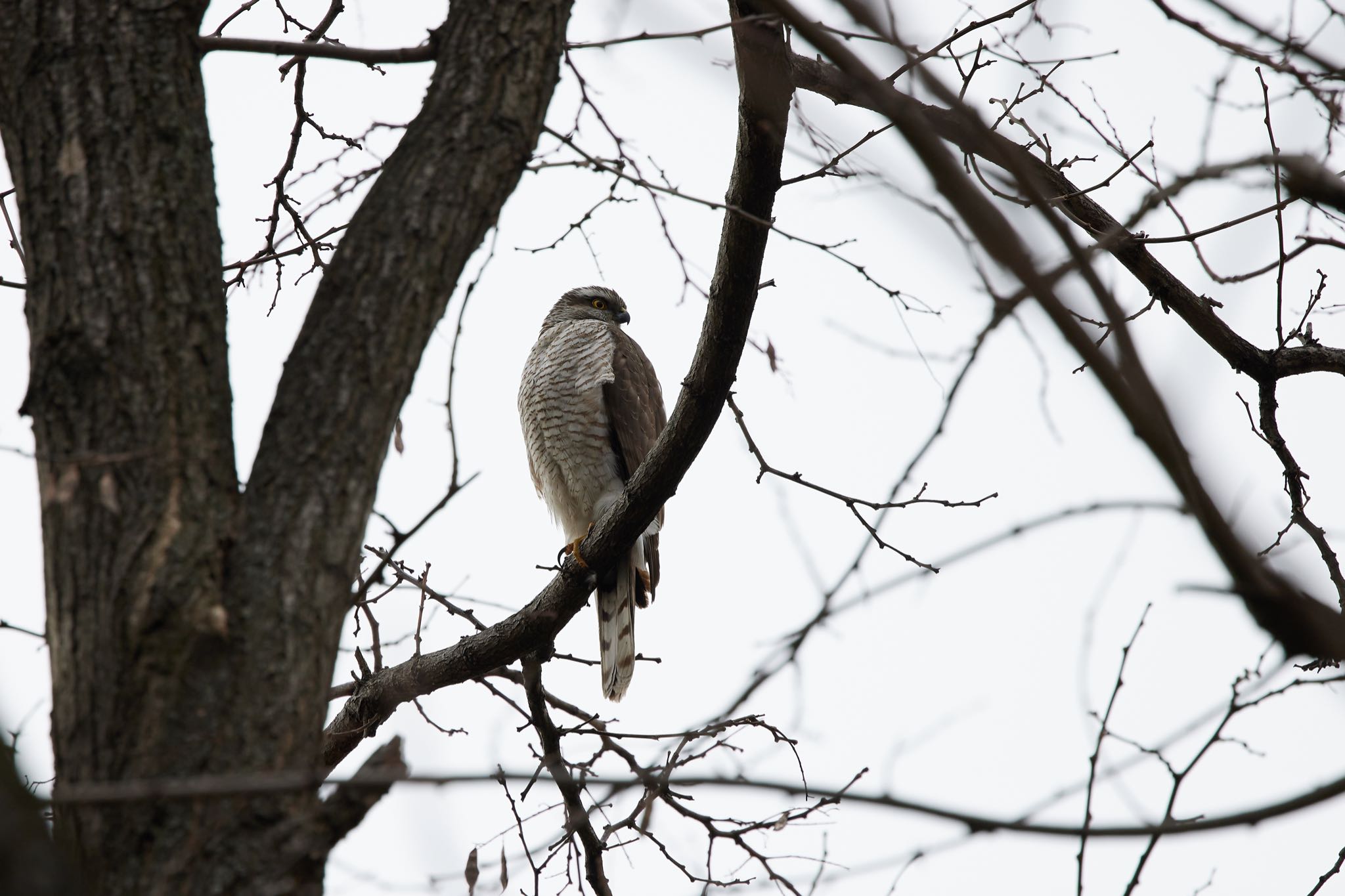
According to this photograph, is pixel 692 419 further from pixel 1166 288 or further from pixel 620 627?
pixel 620 627

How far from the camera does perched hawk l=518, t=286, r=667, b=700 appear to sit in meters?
5.81

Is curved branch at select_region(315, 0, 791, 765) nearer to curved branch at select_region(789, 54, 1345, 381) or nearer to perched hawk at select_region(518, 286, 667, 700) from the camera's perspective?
curved branch at select_region(789, 54, 1345, 381)

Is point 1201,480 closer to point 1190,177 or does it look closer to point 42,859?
point 1190,177

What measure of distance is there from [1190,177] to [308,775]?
1.39 meters

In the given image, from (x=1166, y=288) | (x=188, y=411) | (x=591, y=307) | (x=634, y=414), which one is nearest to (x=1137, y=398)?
(x=188, y=411)

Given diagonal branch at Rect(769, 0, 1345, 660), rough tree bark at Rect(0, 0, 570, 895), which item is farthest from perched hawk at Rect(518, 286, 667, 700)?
diagonal branch at Rect(769, 0, 1345, 660)

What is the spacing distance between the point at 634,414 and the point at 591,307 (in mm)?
1569

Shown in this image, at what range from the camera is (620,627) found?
5770mm

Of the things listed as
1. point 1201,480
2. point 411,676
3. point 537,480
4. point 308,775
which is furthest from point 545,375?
point 1201,480

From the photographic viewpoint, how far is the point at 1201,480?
1.15m

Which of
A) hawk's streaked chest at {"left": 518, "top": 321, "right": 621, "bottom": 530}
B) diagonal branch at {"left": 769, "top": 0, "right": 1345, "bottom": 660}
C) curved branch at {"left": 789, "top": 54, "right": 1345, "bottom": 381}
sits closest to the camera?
diagonal branch at {"left": 769, "top": 0, "right": 1345, "bottom": 660}

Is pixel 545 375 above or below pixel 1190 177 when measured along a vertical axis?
above

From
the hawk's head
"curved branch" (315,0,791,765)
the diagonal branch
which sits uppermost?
the hawk's head

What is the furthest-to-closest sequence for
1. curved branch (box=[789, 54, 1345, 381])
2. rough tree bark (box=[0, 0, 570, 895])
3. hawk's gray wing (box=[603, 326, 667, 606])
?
1. hawk's gray wing (box=[603, 326, 667, 606])
2. curved branch (box=[789, 54, 1345, 381])
3. rough tree bark (box=[0, 0, 570, 895])
